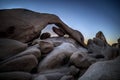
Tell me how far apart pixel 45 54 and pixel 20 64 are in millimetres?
1473

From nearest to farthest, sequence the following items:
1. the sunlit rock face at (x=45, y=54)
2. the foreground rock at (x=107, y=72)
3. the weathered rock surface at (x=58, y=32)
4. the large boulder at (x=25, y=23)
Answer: the foreground rock at (x=107, y=72) → the sunlit rock face at (x=45, y=54) → the large boulder at (x=25, y=23) → the weathered rock surface at (x=58, y=32)

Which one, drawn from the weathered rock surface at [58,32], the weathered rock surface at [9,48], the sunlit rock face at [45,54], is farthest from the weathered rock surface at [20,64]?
the weathered rock surface at [58,32]

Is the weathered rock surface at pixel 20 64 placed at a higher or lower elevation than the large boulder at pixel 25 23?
lower

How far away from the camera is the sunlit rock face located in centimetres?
399

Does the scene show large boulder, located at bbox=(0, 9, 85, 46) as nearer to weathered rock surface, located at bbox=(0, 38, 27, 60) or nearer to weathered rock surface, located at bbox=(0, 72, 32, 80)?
weathered rock surface, located at bbox=(0, 38, 27, 60)

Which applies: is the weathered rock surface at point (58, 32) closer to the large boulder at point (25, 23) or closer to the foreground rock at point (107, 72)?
the large boulder at point (25, 23)

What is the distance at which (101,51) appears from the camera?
7457 mm

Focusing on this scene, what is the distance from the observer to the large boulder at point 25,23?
21.6 ft

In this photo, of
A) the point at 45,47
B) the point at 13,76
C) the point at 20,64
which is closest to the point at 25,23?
the point at 45,47

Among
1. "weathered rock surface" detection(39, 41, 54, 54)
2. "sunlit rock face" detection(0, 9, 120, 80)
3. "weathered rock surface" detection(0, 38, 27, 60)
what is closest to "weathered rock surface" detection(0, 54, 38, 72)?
"sunlit rock face" detection(0, 9, 120, 80)

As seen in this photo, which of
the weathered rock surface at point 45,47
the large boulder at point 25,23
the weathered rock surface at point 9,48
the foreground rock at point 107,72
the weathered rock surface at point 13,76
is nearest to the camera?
the foreground rock at point 107,72

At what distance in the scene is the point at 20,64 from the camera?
4336 mm

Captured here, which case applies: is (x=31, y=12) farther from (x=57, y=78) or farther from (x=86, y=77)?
(x=86, y=77)

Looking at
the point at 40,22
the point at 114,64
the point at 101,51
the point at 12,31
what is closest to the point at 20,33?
the point at 12,31
